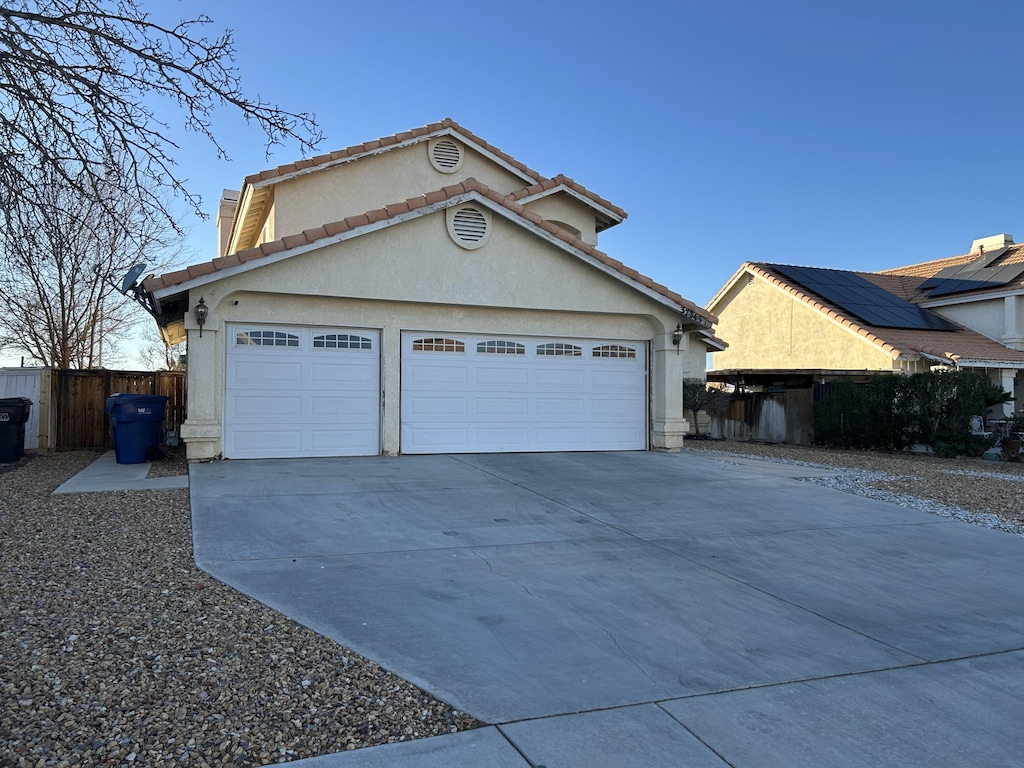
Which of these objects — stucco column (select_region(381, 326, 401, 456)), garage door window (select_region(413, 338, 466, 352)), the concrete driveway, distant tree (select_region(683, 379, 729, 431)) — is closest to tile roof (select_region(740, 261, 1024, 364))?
distant tree (select_region(683, 379, 729, 431))

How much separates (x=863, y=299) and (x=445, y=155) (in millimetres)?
15735

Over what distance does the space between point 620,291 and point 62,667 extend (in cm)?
1150

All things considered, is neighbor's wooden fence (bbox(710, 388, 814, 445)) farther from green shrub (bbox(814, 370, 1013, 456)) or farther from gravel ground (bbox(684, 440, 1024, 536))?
gravel ground (bbox(684, 440, 1024, 536))

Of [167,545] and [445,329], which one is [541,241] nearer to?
[445,329]

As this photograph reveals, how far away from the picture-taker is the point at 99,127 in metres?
6.68

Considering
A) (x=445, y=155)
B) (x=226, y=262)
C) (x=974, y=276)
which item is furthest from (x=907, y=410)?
(x=226, y=262)

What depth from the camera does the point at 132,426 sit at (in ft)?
41.5

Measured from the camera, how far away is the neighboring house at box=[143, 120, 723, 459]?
1201cm

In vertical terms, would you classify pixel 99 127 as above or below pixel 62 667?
above

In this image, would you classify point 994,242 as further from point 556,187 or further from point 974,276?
point 556,187

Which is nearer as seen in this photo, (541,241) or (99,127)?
(99,127)

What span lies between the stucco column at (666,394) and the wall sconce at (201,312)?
793 cm

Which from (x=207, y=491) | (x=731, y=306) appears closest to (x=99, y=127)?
(x=207, y=491)

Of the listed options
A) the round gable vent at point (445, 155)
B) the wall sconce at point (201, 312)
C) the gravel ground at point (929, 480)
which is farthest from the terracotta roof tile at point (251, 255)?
the gravel ground at point (929, 480)
